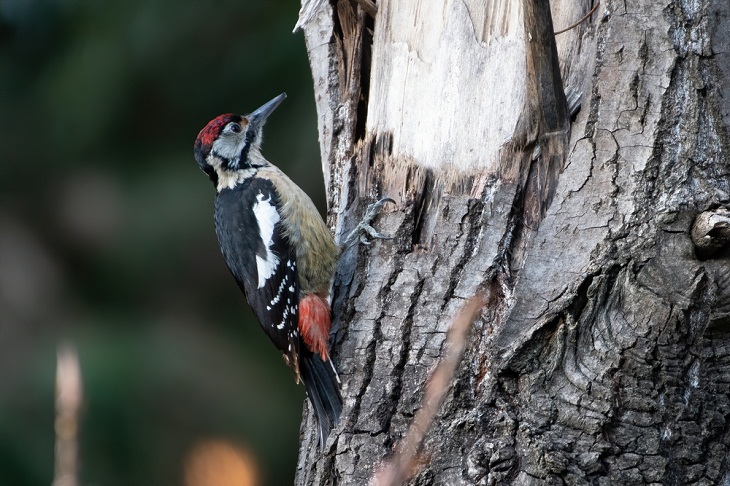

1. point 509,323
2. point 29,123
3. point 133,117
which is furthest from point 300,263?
point 29,123

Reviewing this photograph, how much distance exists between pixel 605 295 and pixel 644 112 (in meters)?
0.52

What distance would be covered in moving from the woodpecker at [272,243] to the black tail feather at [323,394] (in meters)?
0.01

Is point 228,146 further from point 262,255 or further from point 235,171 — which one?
point 262,255

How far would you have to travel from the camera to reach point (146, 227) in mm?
5715

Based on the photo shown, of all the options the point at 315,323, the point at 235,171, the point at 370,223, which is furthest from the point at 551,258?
the point at 235,171

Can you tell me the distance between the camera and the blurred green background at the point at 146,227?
5367 mm

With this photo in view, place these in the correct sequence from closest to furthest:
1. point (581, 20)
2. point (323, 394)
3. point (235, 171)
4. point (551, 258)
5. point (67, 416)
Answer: point (67, 416), point (551, 258), point (581, 20), point (323, 394), point (235, 171)

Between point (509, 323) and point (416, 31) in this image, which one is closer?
point (509, 323)

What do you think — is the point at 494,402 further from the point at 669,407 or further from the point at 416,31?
the point at 416,31

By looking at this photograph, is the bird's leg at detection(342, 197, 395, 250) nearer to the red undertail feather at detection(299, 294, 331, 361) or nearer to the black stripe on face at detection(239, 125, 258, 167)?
the red undertail feather at detection(299, 294, 331, 361)

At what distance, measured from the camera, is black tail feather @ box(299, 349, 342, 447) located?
2.63 metres

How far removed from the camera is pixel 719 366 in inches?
84.7

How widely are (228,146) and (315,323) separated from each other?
136 cm

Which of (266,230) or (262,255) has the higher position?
(266,230)
